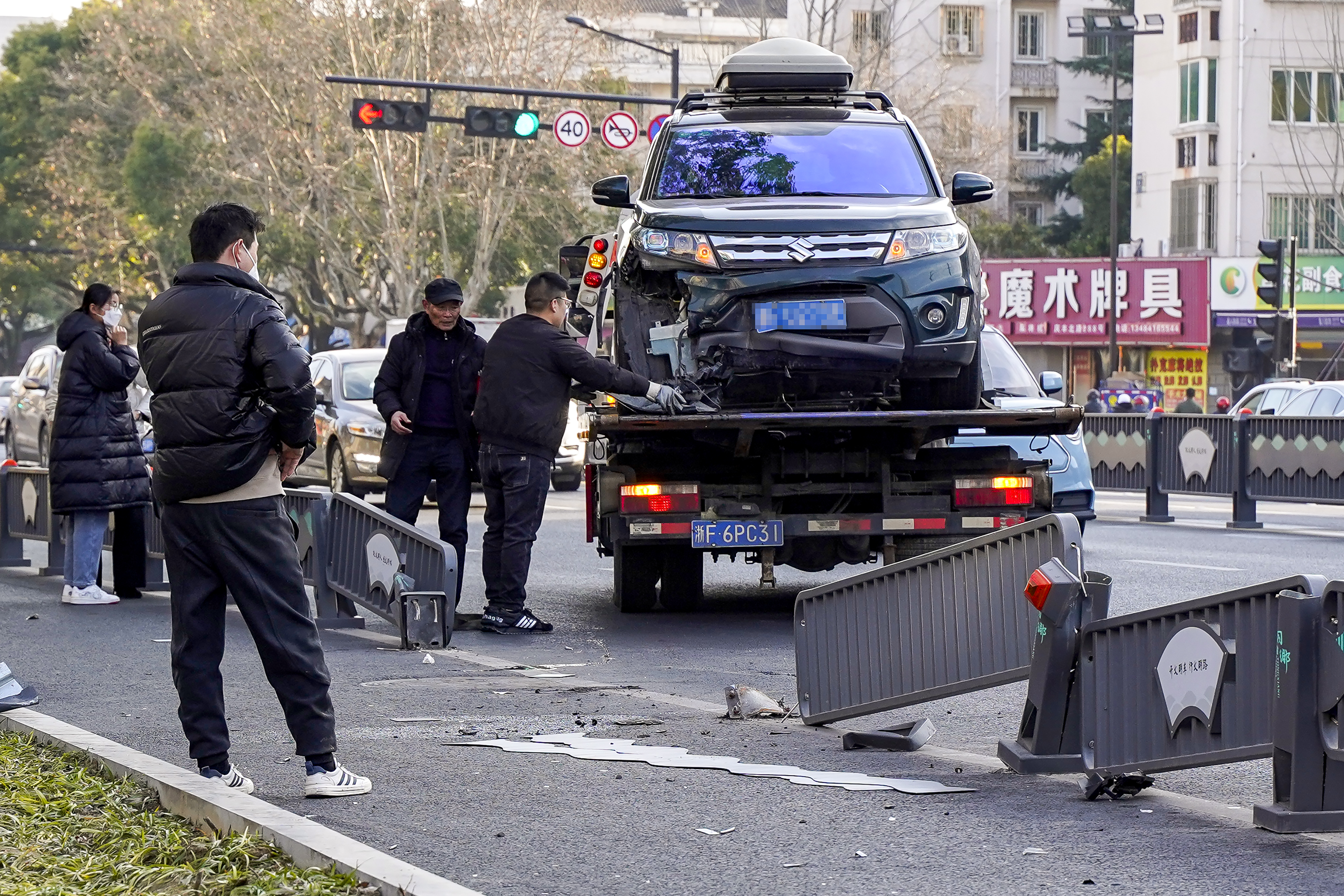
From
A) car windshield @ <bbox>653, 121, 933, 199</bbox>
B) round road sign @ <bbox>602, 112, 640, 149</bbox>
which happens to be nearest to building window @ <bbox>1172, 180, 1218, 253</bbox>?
round road sign @ <bbox>602, 112, 640, 149</bbox>

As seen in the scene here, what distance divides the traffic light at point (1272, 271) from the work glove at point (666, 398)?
19.0 metres

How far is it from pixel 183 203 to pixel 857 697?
44.9 metres

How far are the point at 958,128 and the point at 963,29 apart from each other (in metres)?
18.1

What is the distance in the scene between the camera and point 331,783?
630 centimetres

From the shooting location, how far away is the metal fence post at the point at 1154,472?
821 inches

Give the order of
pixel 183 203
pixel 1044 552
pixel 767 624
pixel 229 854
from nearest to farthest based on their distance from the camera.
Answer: pixel 229 854, pixel 1044 552, pixel 767 624, pixel 183 203

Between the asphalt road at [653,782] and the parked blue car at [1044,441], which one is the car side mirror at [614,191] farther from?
the parked blue car at [1044,441]

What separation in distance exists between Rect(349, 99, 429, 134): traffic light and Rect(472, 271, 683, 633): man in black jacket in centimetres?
1713

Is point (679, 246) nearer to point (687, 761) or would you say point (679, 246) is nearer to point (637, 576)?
point (637, 576)

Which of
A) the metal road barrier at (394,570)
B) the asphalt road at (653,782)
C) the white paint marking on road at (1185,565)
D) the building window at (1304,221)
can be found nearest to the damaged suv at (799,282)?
the asphalt road at (653,782)

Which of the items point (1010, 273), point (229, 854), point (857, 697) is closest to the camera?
point (229, 854)

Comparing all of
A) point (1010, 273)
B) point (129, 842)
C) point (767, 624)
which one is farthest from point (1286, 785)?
point (1010, 273)

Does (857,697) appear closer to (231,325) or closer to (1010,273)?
(231,325)

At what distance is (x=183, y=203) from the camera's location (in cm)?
5003
